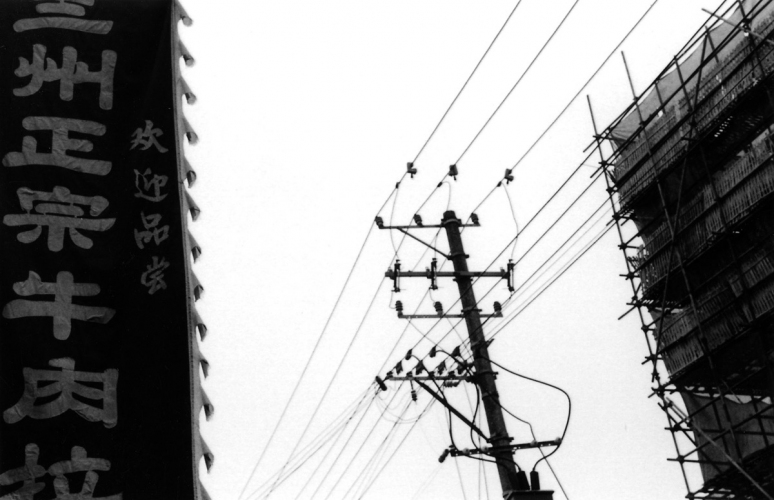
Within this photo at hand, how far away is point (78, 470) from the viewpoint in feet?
18.9

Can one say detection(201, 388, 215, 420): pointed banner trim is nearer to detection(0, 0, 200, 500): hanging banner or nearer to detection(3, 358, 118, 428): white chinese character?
detection(0, 0, 200, 500): hanging banner

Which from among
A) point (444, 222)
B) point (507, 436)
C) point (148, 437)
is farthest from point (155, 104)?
point (444, 222)

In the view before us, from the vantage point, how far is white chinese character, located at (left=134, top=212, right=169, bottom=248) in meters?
6.51

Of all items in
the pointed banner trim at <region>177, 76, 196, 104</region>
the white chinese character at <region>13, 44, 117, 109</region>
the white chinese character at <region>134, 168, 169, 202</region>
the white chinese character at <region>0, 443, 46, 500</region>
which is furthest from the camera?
the pointed banner trim at <region>177, 76, 196, 104</region>

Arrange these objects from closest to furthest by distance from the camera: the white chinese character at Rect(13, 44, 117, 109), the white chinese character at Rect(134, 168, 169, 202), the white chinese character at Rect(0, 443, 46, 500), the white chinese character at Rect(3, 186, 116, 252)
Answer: the white chinese character at Rect(0, 443, 46, 500) → the white chinese character at Rect(3, 186, 116, 252) → the white chinese character at Rect(134, 168, 169, 202) → the white chinese character at Rect(13, 44, 117, 109)

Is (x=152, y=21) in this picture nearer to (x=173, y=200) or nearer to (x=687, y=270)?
(x=173, y=200)

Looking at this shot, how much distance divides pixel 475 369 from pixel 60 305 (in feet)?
28.6

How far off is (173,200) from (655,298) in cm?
1553

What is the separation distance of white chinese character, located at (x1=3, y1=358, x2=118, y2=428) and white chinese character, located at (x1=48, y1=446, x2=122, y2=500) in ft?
0.78

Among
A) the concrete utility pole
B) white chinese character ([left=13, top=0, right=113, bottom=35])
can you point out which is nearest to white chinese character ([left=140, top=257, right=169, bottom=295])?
white chinese character ([left=13, top=0, right=113, bottom=35])

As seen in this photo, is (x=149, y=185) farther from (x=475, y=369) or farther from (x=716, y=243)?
(x=716, y=243)

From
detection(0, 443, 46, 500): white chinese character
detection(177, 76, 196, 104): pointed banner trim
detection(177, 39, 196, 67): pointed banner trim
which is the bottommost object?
detection(0, 443, 46, 500): white chinese character

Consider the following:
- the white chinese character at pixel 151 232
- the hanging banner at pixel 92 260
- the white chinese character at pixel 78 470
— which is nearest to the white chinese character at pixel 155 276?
the hanging banner at pixel 92 260

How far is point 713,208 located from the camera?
18.6 metres
